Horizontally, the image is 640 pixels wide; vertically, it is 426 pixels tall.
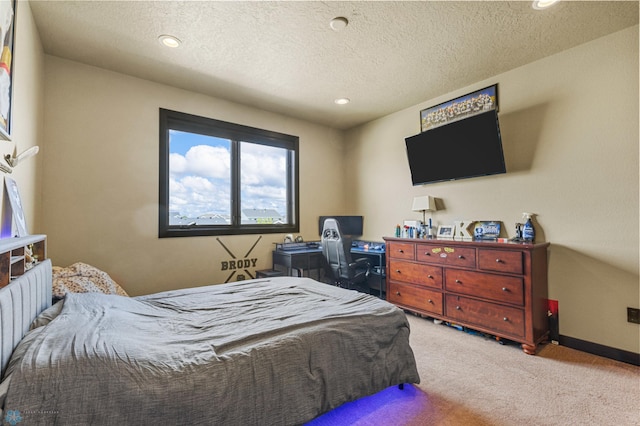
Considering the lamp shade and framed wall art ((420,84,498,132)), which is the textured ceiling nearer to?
framed wall art ((420,84,498,132))

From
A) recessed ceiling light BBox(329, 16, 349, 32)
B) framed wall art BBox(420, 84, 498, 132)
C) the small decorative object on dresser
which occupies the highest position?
recessed ceiling light BBox(329, 16, 349, 32)

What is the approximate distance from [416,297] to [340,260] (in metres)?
0.95

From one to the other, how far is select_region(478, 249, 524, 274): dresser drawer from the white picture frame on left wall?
3490mm

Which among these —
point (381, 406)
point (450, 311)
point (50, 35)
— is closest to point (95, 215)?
point (50, 35)

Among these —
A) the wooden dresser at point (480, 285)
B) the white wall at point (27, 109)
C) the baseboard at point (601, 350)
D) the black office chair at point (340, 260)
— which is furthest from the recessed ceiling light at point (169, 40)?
the baseboard at point (601, 350)

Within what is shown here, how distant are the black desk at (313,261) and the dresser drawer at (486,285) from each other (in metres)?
0.97

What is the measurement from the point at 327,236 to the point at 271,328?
88.2 inches

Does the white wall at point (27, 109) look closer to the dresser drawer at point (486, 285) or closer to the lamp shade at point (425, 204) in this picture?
the dresser drawer at point (486, 285)

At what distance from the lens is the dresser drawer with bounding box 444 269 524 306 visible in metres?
2.56

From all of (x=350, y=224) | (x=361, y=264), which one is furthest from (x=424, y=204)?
(x=350, y=224)

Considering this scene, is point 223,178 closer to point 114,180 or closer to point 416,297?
point 114,180

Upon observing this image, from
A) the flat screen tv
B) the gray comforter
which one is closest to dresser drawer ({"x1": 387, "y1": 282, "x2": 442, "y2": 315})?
the flat screen tv

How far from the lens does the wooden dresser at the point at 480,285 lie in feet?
8.27

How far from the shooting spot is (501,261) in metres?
2.65
